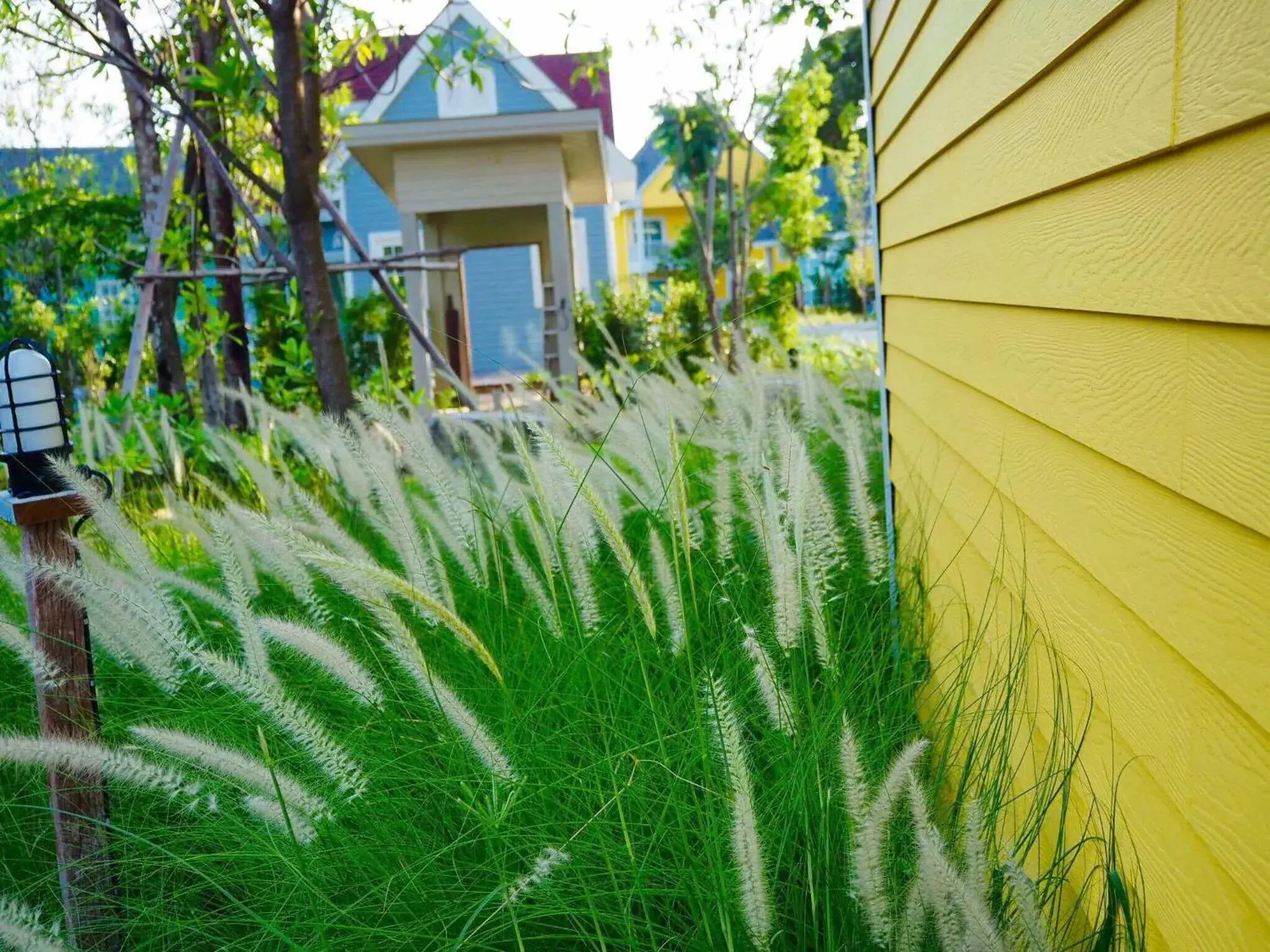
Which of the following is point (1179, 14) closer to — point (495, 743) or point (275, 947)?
point (495, 743)

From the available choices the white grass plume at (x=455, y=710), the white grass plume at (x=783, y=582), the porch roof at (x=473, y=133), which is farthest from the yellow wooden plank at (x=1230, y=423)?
the porch roof at (x=473, y=133)

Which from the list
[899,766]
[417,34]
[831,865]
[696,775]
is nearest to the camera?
[899,766]

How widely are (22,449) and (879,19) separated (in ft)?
8.25

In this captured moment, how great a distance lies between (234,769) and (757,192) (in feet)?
54.2

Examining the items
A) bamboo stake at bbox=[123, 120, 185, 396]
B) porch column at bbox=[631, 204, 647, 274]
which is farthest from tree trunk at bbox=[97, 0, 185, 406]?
porch column at bbox=[631, 204, 647, 274]

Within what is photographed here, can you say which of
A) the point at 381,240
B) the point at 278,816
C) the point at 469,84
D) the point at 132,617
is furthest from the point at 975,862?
the point at 381,240

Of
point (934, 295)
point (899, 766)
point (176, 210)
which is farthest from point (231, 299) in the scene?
point (899, 766)

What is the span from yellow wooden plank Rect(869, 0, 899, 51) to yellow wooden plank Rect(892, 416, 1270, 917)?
1599 millimetres

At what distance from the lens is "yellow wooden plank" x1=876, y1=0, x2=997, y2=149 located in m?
1.97

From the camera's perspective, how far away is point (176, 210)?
7.78 meters

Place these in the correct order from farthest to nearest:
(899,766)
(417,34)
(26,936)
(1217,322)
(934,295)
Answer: (417,34) < (934,295) < (26,936) < (899,766) < (1217,322)

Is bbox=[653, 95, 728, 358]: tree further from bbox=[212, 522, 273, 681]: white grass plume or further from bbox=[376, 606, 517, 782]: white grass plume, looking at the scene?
bbox=[376, 606, 517, 782]: white grass plume

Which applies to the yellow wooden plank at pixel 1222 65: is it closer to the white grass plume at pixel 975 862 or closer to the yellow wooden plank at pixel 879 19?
the white grass plume at pixel 975 862

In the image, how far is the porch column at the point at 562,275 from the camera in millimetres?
8977
